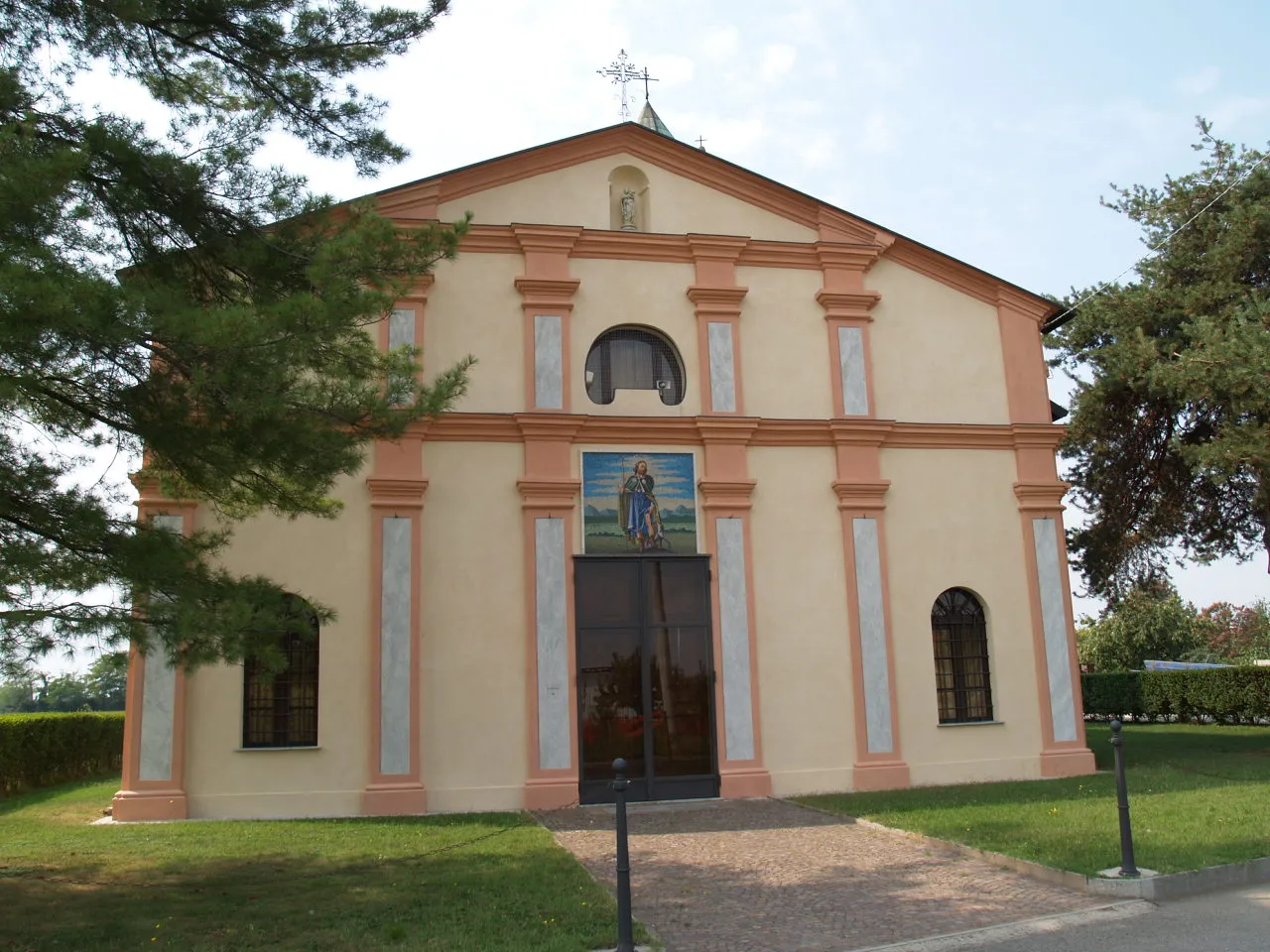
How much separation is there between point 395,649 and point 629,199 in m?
7.24

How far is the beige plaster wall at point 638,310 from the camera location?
1483cm

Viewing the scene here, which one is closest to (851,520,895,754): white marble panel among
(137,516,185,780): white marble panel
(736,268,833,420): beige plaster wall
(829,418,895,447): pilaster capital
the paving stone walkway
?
(829,418,895,447): pilaster capital

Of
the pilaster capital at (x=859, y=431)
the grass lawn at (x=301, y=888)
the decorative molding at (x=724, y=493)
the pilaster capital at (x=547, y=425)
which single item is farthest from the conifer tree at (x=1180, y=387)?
the grass lawn at (x=301, y=888)

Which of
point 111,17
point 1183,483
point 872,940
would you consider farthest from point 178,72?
point 1183,483

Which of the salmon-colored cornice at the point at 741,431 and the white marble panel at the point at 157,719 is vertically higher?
the salmon-colored cornice at the point at 741,431

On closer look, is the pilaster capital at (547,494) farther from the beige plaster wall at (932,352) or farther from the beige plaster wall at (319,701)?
the beige plaster wall at (932,352)

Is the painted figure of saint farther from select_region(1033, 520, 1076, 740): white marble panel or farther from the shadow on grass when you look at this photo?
select_region(1033, 520, 1076, 740): white marble panel

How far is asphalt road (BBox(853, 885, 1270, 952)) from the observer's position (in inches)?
267

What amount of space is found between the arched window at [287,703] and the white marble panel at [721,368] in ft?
20.0

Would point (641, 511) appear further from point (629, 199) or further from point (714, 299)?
point (629, 199)

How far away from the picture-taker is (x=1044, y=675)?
15320mm

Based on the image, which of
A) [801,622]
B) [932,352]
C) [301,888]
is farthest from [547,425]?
[301,888]

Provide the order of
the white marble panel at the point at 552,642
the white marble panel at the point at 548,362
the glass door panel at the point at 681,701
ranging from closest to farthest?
1. the white marble panel at the point at 552,642
2. the glass door panel at the point at 681,701
3. the white marble panel at the point at 548,362

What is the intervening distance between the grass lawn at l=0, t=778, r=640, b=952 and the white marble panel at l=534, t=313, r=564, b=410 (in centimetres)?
536
